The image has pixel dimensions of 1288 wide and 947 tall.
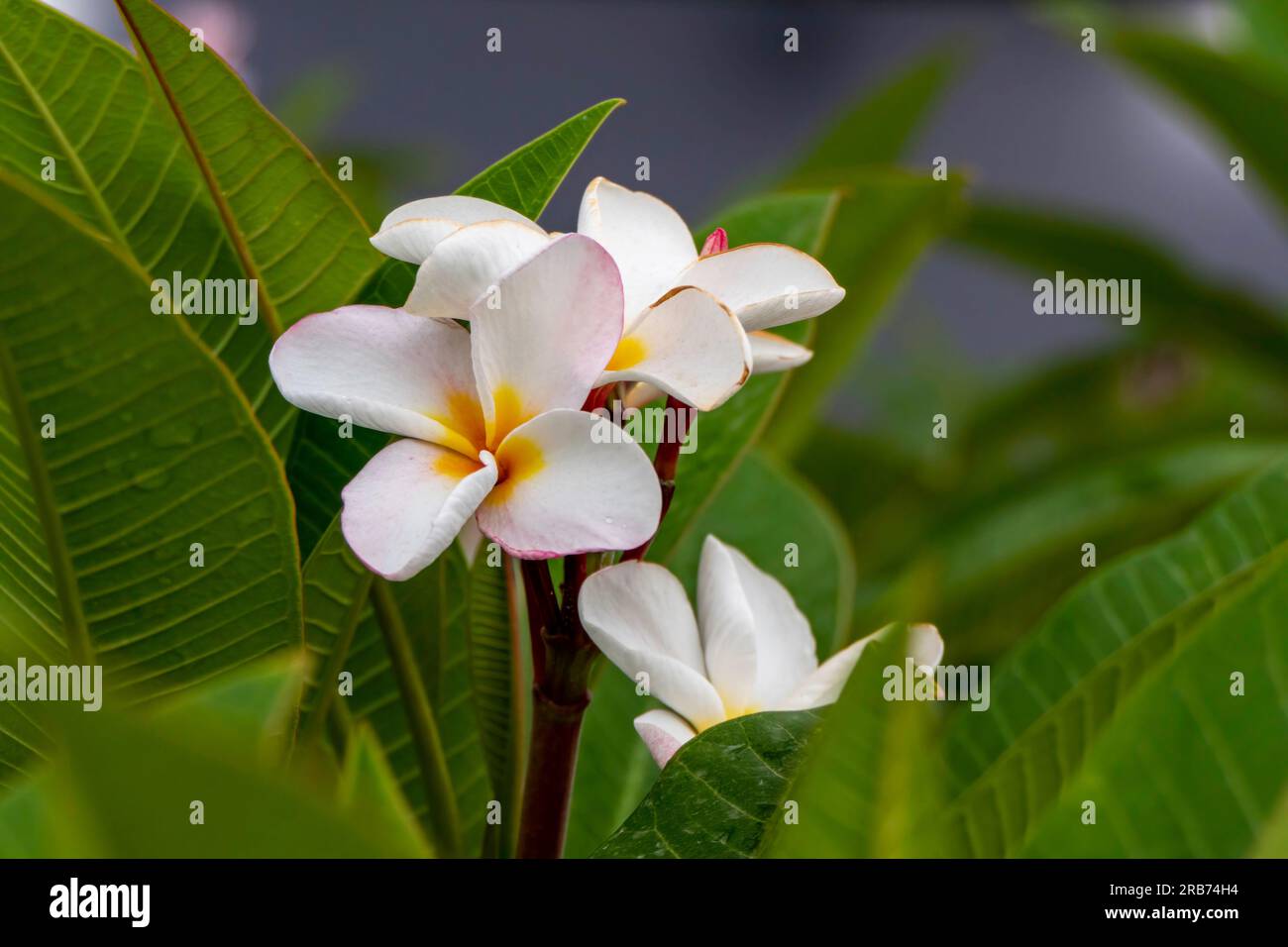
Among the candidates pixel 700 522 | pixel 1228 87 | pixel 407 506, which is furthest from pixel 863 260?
pixel 1228 87

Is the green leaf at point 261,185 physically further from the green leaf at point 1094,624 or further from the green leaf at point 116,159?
the green leaf at point 1094,624

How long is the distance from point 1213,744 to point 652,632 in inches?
6.1

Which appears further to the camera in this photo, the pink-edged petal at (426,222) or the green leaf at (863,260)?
the green leaf at (863,260)

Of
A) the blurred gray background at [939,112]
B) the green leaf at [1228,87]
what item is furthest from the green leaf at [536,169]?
the blurred gray background at [939,112]

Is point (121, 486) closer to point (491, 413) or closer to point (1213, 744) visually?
point (491, 413)

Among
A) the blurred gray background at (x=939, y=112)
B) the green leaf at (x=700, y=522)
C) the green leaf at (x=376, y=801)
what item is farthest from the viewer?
the blurred gray background at (x=939, y=112)

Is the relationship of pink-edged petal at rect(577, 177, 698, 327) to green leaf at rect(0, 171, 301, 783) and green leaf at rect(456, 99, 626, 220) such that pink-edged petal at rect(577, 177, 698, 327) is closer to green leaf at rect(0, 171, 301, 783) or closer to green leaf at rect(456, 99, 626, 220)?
green leaf at rect(456, 99, 626, 220)

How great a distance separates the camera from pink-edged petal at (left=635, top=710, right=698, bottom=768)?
1.20 feet

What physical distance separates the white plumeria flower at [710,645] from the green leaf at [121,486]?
10 cm

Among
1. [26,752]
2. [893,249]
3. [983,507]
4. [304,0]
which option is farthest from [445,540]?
[304,0]

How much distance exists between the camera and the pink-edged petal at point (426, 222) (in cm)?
33

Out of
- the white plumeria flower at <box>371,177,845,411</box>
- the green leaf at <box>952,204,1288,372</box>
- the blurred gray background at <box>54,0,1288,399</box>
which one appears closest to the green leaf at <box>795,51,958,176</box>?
the green leaf at <box>952,204,1288,372</box>

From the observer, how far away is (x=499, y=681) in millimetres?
420
